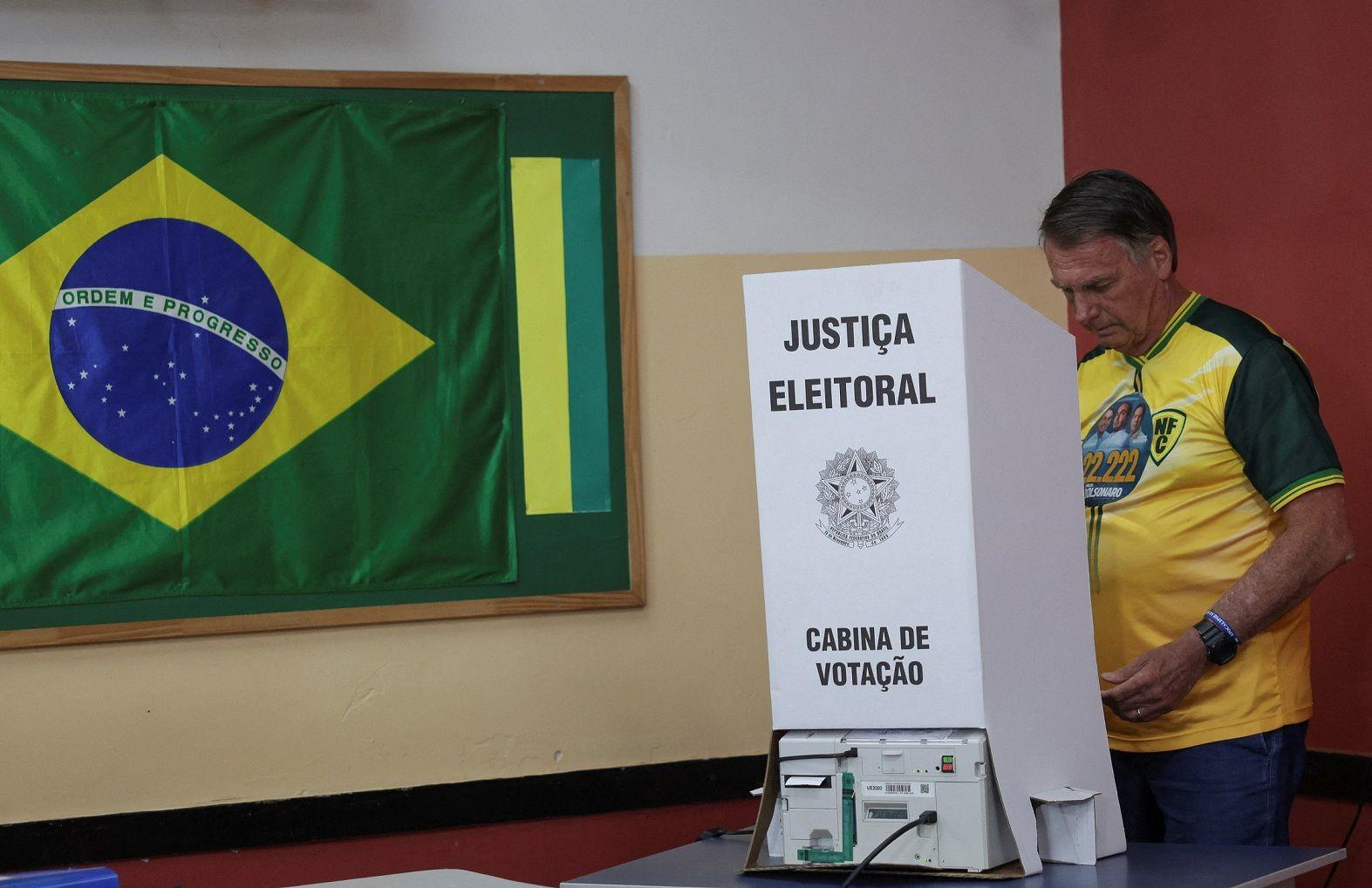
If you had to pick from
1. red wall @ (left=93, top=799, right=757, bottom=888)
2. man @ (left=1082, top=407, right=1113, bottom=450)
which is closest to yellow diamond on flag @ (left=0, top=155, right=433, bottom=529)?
red wall @ (left=93, top=799, right=757, bottom=888)

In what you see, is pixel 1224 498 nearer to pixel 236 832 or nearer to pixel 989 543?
pixel 989 543

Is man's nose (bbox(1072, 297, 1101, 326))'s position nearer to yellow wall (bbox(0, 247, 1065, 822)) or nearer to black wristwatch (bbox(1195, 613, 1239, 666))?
black wristwatch (bbox(1195, 613, 1239, 666))

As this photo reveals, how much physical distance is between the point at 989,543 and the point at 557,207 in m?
1.61

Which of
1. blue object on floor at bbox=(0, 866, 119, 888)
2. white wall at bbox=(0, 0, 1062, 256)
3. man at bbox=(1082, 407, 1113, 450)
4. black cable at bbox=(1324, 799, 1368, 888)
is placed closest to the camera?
blue object on floor at bbox=(0, 866, 119, 888)

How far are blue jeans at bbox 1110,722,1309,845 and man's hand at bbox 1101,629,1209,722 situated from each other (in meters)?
0.10

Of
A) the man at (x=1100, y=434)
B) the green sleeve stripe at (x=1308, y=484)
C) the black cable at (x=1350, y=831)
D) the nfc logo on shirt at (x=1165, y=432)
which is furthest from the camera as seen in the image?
the black cable at (x=1350, y=831)

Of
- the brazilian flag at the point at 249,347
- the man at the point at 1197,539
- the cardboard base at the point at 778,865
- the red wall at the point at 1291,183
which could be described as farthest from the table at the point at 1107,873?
the brazilian flag at the point at 249,347

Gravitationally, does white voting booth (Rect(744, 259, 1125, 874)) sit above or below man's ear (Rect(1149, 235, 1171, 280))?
below

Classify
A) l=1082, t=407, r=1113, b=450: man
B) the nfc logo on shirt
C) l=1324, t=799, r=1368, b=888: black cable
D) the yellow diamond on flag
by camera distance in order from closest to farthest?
the nfc logo on shirt → l=1082, t=407, r=1113, b=450: man → l=1324, t=799, r=1368, b=888: black cable → the yellow diamond on flag

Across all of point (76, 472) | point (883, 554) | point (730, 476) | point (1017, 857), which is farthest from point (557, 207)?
point (1017, 857)

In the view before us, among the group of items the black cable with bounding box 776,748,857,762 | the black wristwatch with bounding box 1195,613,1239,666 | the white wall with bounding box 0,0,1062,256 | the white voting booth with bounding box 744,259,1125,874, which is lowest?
the black cable with bounding box 776,748,857,762

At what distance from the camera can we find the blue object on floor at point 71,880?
4.48 ft

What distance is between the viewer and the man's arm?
69.5 inches

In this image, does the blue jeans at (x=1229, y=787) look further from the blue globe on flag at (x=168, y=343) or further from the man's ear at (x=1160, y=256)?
the blue globe on flag at (x=168, y=343)
